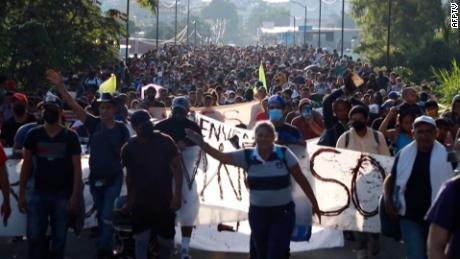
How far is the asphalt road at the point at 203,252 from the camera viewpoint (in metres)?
9.97

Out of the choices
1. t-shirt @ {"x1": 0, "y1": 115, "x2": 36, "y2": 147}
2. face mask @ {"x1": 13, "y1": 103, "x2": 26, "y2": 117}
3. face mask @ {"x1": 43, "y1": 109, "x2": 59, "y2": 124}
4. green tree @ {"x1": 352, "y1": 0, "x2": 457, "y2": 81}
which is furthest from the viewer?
green tree @ {"x1": 352, "y1": 0, "x2": 457, "y2": 81}

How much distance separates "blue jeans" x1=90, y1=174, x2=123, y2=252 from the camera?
9047mm

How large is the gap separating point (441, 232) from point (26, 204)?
4638 mm

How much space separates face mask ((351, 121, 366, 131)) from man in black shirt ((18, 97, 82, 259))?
266 centimetres

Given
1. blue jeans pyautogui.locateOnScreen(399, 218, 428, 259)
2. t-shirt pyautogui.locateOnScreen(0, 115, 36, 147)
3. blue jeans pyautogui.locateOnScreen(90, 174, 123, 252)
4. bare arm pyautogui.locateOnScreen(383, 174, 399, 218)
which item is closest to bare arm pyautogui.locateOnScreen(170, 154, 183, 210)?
blue jeans pyautogui.locateOnScreen(90, 174, 123, 252)

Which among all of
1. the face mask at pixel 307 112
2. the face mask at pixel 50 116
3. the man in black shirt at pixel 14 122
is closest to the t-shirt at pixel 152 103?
the face mask at pixel 307 112

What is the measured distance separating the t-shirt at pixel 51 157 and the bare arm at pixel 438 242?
420cm

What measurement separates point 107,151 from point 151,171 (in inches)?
46.5

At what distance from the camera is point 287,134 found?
934 cm

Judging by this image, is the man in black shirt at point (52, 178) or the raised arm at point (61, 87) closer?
the man in black shirt at point (52, 178)

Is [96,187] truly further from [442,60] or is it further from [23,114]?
[442,60]

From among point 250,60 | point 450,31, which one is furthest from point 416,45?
point 250,60

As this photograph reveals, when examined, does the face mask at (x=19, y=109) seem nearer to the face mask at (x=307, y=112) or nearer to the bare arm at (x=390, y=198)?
the face mask at (x=307, y=112)

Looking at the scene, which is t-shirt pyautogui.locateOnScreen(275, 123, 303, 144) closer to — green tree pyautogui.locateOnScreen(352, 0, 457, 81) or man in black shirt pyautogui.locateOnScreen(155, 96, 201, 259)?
man in black shirt pyautogui.locateOnScreen(155, 96, 201, 259)
